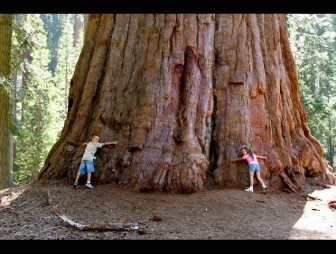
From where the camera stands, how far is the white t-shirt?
23.4 ft

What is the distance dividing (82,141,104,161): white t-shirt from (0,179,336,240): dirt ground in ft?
1.77

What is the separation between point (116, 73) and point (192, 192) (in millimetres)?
3028

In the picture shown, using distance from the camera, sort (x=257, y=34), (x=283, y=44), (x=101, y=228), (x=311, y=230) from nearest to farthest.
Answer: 1. (x=101, y=228)
2. (x=311, y=230)
3. (x=257, y=34)
4. (x=283, y=44)

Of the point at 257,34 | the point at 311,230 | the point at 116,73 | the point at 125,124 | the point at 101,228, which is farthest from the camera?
the point at 257,34

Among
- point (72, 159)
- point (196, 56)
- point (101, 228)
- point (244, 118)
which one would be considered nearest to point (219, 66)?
point (196, 56)

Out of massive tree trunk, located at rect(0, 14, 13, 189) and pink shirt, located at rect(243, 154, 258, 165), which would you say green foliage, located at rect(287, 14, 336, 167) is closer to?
pink shirt, located at rect(243, 154, 258, 165)

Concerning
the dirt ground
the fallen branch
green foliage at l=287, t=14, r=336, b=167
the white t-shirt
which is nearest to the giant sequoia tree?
the white t-shirt

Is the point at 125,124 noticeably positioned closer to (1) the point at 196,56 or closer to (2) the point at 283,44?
(1) the point at 196,56

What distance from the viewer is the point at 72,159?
7.68m

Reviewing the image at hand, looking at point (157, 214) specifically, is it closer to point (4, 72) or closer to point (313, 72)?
point (4, 72)

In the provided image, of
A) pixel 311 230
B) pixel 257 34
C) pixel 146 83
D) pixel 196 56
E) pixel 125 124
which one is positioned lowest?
pixel 311 230

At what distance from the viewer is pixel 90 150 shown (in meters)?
7.18

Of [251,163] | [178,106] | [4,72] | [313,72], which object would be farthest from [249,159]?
[313,72]

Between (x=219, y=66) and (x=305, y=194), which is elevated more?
(x=219, y=66)
